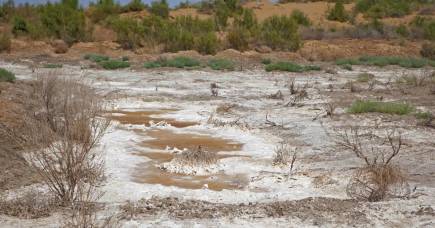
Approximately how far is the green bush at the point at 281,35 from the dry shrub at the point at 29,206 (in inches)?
1016

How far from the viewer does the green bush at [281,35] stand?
3244cm

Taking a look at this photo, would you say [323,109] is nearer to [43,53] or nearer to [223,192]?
[223,192]

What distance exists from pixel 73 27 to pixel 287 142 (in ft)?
81.7

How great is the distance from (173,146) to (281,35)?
23.5m

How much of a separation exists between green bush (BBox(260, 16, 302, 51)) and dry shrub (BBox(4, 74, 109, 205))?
22051 mm

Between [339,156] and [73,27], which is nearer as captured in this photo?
[339,156]

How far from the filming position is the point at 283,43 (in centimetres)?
3256

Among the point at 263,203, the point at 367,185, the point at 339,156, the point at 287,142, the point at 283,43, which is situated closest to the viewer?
the point at 263,203

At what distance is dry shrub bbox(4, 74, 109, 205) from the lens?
7.26 m

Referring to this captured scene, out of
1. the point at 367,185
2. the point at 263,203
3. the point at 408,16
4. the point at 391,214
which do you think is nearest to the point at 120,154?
the point at 263,203

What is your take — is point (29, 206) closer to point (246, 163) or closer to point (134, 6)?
point (246, 163)

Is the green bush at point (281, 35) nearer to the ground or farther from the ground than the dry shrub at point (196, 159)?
nearer to the ground

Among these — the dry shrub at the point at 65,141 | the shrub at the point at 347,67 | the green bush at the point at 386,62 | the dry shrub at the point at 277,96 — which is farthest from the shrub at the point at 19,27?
the dry shrub at the point at 65,141

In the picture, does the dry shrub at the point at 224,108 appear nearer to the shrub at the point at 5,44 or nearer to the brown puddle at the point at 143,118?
the brown puddle at the point at 143,118
